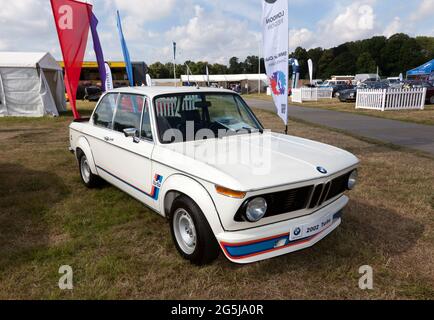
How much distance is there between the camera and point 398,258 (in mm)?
3166

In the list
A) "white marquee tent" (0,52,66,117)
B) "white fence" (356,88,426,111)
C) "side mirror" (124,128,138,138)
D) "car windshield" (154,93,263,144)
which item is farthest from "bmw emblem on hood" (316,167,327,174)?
"white fence" (356,88,426,111)

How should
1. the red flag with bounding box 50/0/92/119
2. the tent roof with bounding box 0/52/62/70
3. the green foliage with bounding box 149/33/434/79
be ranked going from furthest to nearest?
the green foliage with bounding box 149/33/434/79, the tent roof with bounding box 0/52/62/70, the red flag with bounding box 50/0/92/119

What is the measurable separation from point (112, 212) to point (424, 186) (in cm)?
505

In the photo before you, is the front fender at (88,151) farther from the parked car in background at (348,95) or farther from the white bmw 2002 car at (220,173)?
the parked car in background at (348,95)

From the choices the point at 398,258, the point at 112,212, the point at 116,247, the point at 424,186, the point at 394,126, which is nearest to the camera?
the point at 398,258

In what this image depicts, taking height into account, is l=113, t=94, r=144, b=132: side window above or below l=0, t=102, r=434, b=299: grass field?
above

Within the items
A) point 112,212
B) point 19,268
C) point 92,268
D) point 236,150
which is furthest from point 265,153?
point 19,268

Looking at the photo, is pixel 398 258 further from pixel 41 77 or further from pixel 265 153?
pixel 41 77

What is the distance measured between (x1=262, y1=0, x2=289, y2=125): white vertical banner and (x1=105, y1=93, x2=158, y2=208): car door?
338 centimetres

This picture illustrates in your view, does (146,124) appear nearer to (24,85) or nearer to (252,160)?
(252,160)

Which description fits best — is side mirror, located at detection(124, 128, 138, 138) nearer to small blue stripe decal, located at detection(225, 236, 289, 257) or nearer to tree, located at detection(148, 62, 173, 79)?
small blue stripe decal, located at detection(225, 236, 289, 257)

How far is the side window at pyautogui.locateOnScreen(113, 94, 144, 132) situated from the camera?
371 cm

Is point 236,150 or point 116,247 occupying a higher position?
point 236,150

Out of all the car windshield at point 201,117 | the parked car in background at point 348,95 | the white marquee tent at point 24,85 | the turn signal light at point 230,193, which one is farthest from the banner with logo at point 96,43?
the parked car in background at point 348,95
